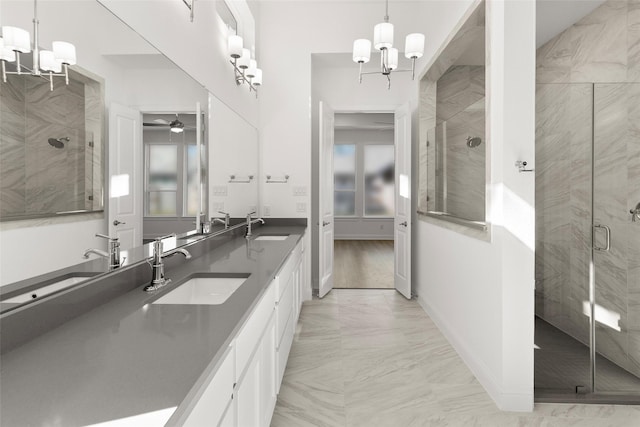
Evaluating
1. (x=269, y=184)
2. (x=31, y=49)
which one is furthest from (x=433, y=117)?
(x=31, y=49)

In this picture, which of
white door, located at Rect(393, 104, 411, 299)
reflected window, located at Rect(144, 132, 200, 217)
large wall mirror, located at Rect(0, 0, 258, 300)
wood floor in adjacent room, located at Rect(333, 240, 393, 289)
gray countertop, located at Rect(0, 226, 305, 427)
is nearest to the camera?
gray countertop, located at Rect(0, 226, 305, 427)

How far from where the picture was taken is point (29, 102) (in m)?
1.08

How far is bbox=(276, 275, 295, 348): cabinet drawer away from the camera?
6.95 feet

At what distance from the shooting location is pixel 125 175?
1.61m

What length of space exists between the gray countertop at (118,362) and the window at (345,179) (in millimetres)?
8601

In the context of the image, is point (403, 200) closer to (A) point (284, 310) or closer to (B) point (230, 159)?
(B) point (230, 159)

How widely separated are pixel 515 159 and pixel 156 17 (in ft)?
7.04

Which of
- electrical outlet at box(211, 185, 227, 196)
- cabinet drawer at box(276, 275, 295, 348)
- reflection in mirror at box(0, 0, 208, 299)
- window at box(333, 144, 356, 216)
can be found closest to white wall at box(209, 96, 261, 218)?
A: electrical outlet at box(211, 185, 227, 196)

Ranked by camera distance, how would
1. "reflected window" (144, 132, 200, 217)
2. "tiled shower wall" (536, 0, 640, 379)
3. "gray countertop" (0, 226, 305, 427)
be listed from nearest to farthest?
"gray countertop" (0, 226, 305, 427)
"reflected window" (144, 132, 200, 217)
"tiled shower wall" (536, 0, 640, 379)

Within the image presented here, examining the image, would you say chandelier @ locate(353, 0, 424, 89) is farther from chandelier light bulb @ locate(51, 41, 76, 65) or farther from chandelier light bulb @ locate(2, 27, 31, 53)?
chandelier light bulb @ locate(2, 27, 31, 53)

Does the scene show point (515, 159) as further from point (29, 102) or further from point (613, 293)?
point (29, 102)

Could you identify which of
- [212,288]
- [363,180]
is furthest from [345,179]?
[212,288]

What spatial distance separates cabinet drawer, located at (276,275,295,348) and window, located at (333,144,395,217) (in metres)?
7.31

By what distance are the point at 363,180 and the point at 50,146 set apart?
8994 mm
